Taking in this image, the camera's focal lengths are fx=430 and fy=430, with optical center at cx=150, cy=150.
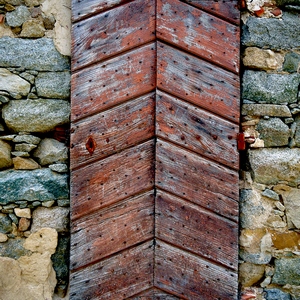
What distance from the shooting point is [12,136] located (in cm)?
239

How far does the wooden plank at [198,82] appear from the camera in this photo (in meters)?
2.32

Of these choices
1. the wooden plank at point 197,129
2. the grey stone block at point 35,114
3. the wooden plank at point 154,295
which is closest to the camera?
the wooden plank at point 154,295

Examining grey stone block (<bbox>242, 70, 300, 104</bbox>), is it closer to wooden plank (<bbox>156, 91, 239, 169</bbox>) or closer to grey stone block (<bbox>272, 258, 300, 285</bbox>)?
wooden plank (<bbox>156, 91, 239, 169</bbox>)

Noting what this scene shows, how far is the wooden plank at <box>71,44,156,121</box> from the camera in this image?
232 cm

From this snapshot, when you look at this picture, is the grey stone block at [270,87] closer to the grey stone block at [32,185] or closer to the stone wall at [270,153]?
the stone wall at [270,153]

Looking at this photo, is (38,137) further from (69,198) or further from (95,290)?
(95,290)

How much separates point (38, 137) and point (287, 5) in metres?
1.64

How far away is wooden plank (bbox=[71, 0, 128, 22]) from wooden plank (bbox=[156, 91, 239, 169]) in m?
0.60

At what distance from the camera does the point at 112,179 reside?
2293mm

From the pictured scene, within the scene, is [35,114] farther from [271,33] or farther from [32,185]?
[271,33]

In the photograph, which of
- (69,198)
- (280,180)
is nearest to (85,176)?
(69,198)

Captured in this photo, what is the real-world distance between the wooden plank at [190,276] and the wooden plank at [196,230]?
0.14 ft

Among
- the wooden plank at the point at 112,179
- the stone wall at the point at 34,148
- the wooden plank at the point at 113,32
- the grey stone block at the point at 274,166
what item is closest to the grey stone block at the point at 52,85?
the stone wall at the point at 34,148

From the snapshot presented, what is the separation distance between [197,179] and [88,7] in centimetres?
115
